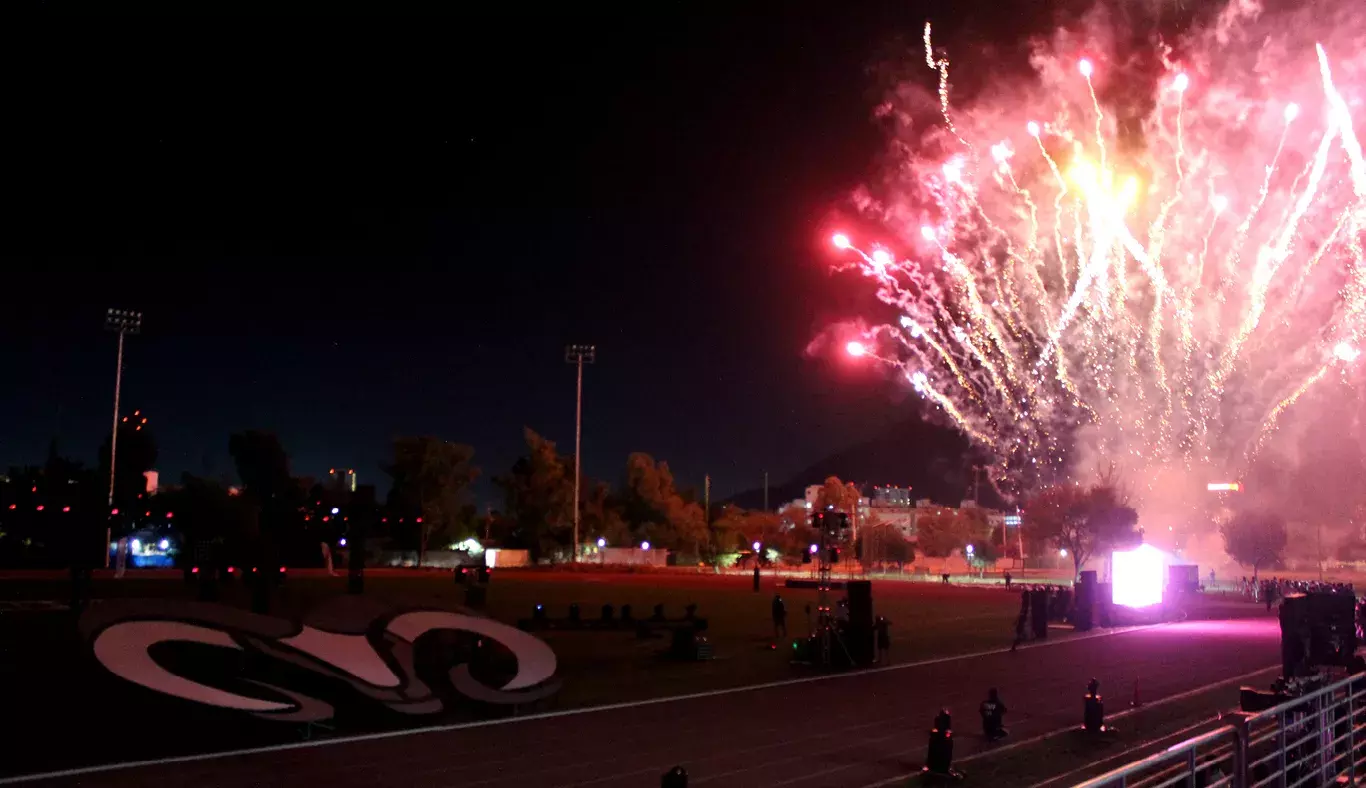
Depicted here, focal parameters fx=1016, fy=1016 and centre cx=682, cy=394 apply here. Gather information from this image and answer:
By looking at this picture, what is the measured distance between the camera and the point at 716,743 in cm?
1234

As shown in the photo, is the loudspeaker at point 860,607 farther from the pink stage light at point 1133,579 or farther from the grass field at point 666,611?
the pink stage light at point 1133,579

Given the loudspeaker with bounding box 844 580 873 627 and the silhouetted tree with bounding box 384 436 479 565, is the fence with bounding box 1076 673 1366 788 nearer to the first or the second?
the loudspeaker with bounding box 844 580 873 627

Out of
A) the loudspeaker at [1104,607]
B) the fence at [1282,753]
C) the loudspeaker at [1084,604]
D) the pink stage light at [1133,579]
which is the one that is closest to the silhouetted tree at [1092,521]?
the loudspeaker at [1104,607]

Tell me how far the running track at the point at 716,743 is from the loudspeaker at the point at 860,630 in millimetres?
707

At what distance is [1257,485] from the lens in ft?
301

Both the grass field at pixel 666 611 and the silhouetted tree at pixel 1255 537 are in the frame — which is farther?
the silhouetted tree at pixel 1255 537

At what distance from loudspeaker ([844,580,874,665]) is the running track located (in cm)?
71

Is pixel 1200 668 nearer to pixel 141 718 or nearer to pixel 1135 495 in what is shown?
pixel 141 718

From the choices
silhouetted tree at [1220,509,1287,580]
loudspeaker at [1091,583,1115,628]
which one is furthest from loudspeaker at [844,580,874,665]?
silhouetted tree at [1220,509,1287,580]

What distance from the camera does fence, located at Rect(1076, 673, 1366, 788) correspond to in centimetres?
543

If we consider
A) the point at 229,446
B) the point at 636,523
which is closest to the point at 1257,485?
the point at 636,523

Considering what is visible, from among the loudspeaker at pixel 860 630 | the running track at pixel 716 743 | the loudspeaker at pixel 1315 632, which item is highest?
the loudspeaker at pixel 1315 632

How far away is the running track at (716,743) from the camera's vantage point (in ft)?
33.6

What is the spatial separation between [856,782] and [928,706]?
217 inches
